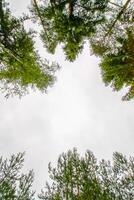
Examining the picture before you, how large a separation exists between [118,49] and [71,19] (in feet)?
7.05

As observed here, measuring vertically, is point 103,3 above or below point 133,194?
above

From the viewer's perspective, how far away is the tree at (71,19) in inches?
384

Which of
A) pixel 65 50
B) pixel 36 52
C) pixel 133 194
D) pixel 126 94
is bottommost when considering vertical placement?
pixel 133 194

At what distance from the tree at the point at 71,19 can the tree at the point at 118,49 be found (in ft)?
Answer: 1.22

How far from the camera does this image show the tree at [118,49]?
10.2 m

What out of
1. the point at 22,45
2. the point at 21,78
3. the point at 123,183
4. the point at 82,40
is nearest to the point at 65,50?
the point at 82,40

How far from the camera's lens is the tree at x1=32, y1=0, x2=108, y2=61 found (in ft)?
32.0

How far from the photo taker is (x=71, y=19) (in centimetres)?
984

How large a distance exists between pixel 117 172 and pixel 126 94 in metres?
7.10

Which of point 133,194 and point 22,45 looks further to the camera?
point 133,194

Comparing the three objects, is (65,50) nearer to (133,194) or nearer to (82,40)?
(82,40)

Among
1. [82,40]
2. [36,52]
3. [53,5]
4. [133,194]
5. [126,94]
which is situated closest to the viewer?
[53,5]

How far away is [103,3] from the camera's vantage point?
9.98 meters

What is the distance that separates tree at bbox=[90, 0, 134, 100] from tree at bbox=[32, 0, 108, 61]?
37 cm
